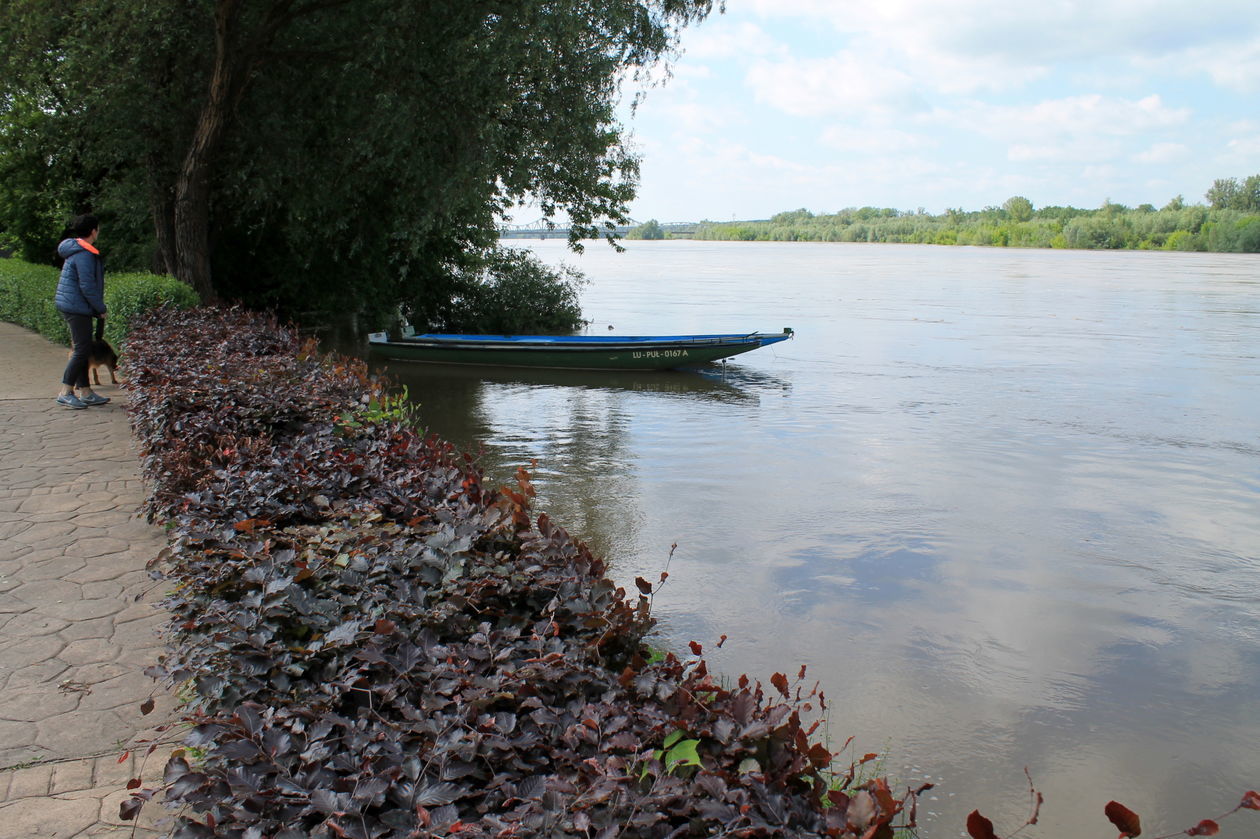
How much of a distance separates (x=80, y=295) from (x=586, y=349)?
39.0 feet

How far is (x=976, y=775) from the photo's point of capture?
5.33 m

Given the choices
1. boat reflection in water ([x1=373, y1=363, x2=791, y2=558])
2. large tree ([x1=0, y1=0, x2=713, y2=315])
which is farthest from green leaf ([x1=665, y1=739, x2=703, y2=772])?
large tree ([x1=0, y1=0, x2=713, y2=315])

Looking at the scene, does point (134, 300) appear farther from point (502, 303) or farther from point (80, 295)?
point (502, 303)

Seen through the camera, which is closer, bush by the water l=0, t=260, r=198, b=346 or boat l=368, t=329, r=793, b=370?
bush by the water l=0, t=260, r=198, b=346

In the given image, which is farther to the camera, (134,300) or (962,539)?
(134,300)

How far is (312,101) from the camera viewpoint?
1562cm

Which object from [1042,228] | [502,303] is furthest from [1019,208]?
[502,303]

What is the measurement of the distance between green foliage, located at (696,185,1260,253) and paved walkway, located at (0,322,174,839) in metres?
98.8

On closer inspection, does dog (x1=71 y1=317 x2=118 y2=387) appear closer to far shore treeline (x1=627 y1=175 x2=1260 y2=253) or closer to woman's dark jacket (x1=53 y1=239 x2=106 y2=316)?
woman's dark jacket (x1=53 y1=239 x2=106 y2=316)

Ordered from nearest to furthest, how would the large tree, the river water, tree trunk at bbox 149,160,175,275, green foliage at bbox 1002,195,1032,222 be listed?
the river water, the large tree, tree trunk at bbox 149,160,175,275, green foliage at bbox 1002,195,1032,222

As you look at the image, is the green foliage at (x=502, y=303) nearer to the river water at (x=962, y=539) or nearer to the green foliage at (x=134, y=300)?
the river water at (x=962, y=539)

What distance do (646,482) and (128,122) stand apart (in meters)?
10.3

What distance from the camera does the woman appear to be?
9820 millimetres

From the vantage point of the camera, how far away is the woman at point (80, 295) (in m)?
9.82
